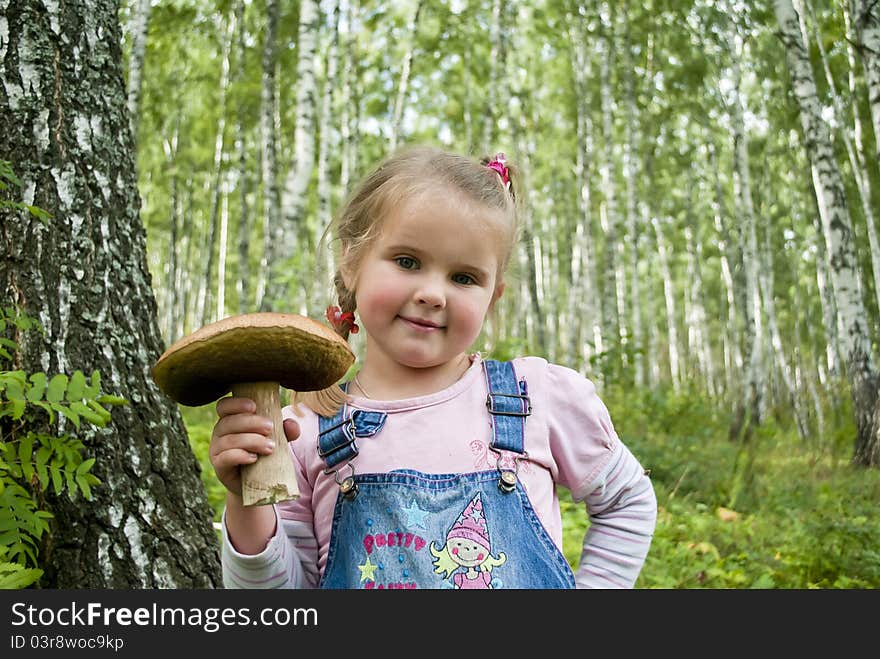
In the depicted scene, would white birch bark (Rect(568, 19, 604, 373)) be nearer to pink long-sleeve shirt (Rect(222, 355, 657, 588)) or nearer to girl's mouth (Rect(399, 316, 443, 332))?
pink long-sleeve shirt (Rect(222, 355, 657, 588))

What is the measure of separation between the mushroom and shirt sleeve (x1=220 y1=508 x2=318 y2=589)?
0.22 meters

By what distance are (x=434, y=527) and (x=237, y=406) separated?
1.67ft

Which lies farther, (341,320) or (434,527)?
(341,320)

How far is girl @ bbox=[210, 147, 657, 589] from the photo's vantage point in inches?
61.9

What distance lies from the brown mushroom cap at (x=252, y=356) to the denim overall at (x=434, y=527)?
29 centimetres

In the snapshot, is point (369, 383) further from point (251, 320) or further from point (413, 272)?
point (251, 320)

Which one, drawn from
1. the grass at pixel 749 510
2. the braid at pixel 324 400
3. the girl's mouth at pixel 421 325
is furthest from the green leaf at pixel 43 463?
the grass at pixel 749 510

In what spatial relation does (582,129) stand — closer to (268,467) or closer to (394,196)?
(394,196)

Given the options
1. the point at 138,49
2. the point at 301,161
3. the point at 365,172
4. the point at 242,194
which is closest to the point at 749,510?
the point at 365,172

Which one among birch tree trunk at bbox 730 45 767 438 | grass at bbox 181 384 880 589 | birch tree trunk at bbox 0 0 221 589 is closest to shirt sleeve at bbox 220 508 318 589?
birch tree trunk at bbox 0 0 221 589

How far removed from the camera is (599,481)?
5.67ft

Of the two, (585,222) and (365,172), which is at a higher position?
(585,222)

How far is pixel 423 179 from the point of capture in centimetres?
174

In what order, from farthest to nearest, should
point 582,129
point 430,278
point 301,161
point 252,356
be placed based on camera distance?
1. point 582,129
2. point 301,161
3. point 430,278
4. point 252,356
